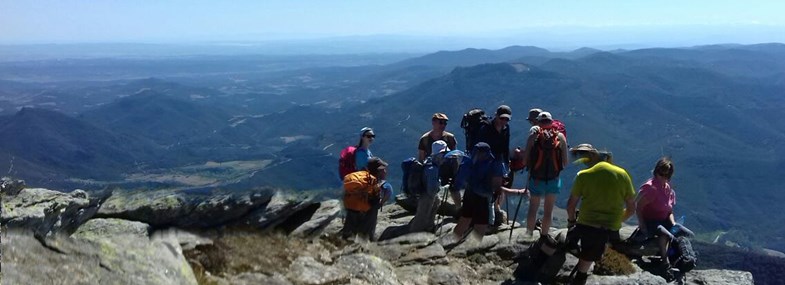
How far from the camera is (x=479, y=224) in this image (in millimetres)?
12242

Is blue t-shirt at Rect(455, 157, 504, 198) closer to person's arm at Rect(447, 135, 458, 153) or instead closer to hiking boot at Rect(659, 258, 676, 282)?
person's arm at Rect(447, 135, 458, 153)

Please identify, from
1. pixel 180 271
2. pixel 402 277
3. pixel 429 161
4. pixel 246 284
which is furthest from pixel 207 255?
pixel 429 161

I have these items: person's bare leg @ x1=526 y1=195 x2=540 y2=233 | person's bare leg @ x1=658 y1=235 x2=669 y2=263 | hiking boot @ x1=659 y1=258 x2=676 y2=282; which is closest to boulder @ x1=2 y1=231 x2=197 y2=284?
person's bare leg @ x1=526 y1=195 x2=540 y2=233

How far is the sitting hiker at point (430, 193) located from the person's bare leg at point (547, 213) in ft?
8.44

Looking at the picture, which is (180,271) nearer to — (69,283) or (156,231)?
(69,283)

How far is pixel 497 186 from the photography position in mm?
11617

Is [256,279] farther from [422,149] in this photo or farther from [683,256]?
[683,256]

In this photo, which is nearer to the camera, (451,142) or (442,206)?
(451,142)

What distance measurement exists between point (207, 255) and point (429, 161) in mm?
5676

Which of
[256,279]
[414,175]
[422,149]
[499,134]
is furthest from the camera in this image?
[422,149]

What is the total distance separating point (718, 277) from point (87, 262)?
1197 centimetres

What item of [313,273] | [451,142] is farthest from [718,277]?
→ [313,273]

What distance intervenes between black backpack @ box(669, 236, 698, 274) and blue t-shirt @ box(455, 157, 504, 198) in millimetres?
4228

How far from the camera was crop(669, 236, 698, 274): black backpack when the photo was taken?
11.3 meters
